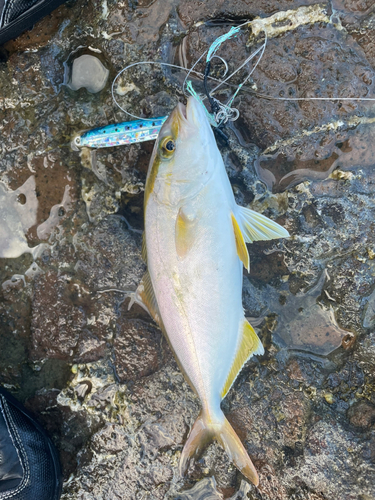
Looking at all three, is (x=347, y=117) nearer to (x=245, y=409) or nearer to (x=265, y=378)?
(x=265, y=378)

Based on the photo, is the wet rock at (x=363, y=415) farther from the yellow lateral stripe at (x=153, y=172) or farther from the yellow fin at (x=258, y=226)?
the yellow lateral stripe at (x=153, y=172)

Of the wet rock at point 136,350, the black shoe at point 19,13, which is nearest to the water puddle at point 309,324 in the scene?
the wet rock at point 136,350

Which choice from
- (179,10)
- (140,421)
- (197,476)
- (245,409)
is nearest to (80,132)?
(179,10)

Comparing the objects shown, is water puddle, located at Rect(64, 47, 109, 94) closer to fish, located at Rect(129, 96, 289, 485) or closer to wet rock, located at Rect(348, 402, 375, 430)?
fish, located at Rect(129, 96, 289, 485)

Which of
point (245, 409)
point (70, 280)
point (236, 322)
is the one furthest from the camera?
point (70, 280)

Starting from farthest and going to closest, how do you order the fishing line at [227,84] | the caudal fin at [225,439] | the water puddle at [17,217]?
the water puddle at [17,217], the fishing line at [227,84], the caudal fin at [225,439]

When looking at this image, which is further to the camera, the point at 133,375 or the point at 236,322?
the point at 133,375
